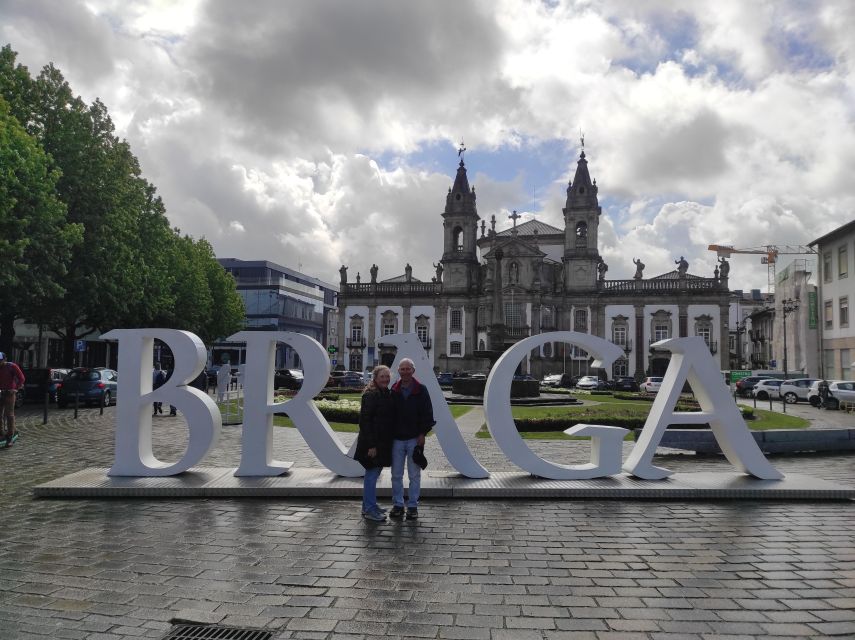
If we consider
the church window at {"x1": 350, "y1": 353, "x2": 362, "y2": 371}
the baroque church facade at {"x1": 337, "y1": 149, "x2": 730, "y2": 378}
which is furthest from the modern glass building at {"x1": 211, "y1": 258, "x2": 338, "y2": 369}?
the baroque church facade at {"x1": 337, "y1": 149, "x2": 730, "y2": 378}

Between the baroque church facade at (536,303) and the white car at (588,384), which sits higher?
the baroque church facade at (536,303)

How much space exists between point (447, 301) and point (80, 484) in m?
61.3

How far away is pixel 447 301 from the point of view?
69.1m

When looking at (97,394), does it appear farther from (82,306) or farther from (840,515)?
(840,515)

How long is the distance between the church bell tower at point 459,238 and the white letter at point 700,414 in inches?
2358

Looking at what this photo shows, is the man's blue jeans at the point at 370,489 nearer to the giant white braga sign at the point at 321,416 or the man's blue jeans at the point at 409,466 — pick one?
the man's blue jeans at the point at 409,466

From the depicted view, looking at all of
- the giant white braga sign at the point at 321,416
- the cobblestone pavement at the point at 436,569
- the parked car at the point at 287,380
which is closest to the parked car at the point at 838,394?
the giant white braga sign at the point at 321,416

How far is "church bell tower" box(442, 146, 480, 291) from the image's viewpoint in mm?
69062

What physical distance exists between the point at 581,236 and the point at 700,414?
60451mm

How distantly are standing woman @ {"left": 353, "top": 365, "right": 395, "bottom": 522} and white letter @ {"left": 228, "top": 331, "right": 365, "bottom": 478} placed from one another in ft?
5.32

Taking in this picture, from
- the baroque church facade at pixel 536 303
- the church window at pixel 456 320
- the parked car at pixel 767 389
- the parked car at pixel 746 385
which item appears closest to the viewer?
the parked car at pixel 767 389

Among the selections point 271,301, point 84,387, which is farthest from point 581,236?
point 84,387

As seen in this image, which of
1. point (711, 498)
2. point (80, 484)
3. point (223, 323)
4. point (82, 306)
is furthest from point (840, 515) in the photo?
point (223, 323)

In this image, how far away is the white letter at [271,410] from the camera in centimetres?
861
